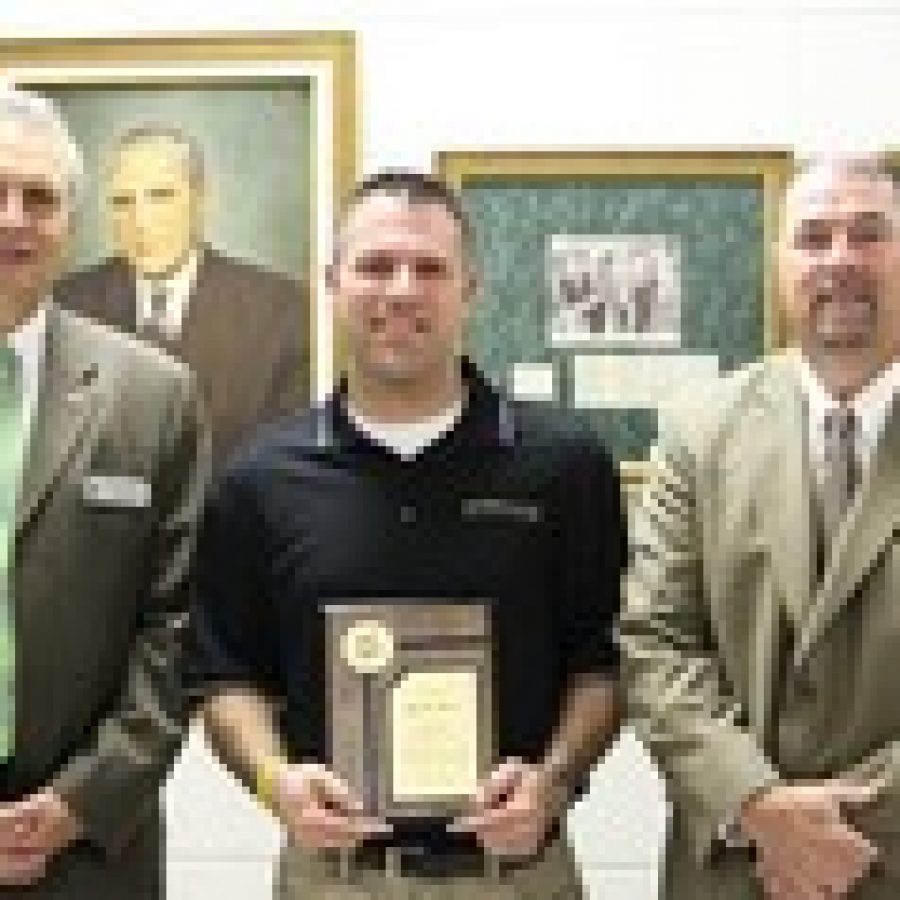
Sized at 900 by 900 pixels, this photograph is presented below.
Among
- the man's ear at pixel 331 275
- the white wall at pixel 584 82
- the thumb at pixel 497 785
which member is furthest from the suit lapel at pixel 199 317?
the thumb at pixel 497 785

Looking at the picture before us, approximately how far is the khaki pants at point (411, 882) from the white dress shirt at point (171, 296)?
1300 millimetres

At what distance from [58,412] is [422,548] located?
58 cm

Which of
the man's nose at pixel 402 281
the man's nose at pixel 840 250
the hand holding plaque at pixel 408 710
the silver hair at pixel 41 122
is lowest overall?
the hand holding plaque at pixel 408 710

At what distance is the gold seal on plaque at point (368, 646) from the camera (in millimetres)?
2527

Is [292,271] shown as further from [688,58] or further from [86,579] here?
[86,579]

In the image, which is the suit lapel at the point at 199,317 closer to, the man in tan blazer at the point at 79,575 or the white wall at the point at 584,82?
the white wall at the point at 584,82

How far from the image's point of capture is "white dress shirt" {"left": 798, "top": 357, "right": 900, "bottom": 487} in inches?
102

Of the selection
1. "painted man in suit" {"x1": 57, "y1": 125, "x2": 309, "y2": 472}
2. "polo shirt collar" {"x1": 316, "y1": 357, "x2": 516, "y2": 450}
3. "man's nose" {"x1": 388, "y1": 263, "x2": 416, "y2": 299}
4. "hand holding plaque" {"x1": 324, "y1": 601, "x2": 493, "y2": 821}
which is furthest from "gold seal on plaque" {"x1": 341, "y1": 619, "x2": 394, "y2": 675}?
"painted man in suit" {"x1": 57, "y1": 125, "x2": 309, "y2": 472}

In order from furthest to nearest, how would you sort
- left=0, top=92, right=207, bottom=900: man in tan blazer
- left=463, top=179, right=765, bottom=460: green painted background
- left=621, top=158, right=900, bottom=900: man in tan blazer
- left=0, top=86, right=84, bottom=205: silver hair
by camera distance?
left=463, top=179, right=765, bottom=460: green painted background < left=0, top=86, right=84, bottom=205: silver hair < left=0, top=92, right=207, bottom=900: man in tan blazer < left=621, top=158, right=900, bottom=900: man in tan blazer

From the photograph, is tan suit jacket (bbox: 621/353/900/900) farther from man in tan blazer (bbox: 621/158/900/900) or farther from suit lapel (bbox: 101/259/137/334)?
suit lapel (bbox: 101/259/137/334)

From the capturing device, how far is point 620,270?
3.55 m

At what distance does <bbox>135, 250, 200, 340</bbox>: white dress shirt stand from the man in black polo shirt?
87 centimetres

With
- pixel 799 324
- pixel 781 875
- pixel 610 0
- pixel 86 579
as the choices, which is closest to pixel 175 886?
pixel 86 579

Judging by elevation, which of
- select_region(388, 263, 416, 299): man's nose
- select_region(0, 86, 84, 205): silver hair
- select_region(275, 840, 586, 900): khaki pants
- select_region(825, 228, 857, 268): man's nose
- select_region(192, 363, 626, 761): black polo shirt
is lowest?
select_region(275, 840, 586, 900): khaki pants
